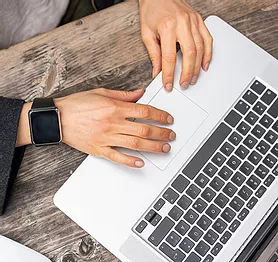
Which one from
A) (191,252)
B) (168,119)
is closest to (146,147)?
(168,119)

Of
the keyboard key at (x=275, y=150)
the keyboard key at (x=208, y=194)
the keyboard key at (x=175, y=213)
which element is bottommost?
the keyboard key at (x=175, y=213)

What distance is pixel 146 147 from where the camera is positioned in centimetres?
85

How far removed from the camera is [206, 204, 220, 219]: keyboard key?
32.6 inches

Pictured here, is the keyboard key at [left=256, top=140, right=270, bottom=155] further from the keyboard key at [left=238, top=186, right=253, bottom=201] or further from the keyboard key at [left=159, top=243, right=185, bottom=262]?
the keyboard key at [left=159, top=243, right=185, bottom=262]

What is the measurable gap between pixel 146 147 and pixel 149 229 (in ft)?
0.40

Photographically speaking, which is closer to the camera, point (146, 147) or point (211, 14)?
point (146, 147)

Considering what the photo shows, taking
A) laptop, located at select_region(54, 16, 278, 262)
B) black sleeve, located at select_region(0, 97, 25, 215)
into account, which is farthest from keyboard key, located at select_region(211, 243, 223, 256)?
black sleeve, located at select_region(0, 97, 25, 215)

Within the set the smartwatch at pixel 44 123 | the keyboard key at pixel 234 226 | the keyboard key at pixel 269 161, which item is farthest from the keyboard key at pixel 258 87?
the smartwatch at pixel 44 123

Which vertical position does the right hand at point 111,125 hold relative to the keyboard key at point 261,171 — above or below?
above

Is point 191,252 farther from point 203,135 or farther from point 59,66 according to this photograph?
point 59,66

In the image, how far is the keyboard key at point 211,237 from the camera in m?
0.82

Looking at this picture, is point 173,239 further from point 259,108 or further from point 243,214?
point 259,108

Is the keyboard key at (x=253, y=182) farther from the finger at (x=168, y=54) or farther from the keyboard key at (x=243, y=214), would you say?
the finger at (x=168, y=54)

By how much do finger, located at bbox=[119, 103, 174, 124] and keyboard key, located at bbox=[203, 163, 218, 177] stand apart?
0.09m
